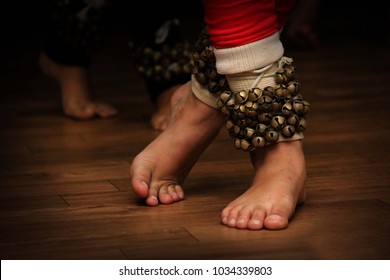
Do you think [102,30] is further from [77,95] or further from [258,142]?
[258,142]

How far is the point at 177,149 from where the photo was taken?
140 cm

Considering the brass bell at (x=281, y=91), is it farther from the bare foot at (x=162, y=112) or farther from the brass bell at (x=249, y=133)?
the bare foot at (x=162, y=112)

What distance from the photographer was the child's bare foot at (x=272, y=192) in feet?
4.03

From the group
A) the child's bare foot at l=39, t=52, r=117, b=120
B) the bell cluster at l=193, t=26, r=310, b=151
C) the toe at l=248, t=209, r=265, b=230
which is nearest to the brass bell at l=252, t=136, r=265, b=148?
the bell cluster at l=193, t=26, r=310, b=151

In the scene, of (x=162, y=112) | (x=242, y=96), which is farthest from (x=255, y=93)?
(x=162, y=112)

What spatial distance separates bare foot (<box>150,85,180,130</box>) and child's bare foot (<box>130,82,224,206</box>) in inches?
20.4

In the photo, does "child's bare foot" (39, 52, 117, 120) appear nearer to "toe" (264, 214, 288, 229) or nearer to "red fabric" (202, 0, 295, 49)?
"red fabric" (202, 0, 295, 49)

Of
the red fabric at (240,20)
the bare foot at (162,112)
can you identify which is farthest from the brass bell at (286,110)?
the bare foot at (162,112)

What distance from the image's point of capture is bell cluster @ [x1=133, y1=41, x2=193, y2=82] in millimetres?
2008

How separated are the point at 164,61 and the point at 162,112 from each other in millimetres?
115
